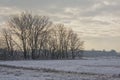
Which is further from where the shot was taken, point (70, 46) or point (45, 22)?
point (70, 46)

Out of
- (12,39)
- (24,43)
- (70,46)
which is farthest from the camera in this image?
(70,46)

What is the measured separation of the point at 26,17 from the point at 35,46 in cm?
1159

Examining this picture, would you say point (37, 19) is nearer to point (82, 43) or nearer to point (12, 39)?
point (12, 39)

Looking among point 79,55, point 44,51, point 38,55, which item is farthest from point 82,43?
point 38,55

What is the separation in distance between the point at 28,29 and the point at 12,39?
8.15 metres

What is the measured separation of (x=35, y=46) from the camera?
368 ft

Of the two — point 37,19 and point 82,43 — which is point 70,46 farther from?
point 37,19

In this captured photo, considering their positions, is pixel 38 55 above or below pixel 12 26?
below

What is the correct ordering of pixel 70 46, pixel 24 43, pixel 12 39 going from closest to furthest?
pixel 24 43
pixel 12 39
pixel 70 46

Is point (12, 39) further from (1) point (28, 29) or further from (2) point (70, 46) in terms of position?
(2) point (70, 46)

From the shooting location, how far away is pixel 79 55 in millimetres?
142750

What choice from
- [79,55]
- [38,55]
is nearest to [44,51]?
[38,55]

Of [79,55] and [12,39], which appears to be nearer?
[12,39]

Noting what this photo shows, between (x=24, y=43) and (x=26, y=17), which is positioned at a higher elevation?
(x=26, y=17)
